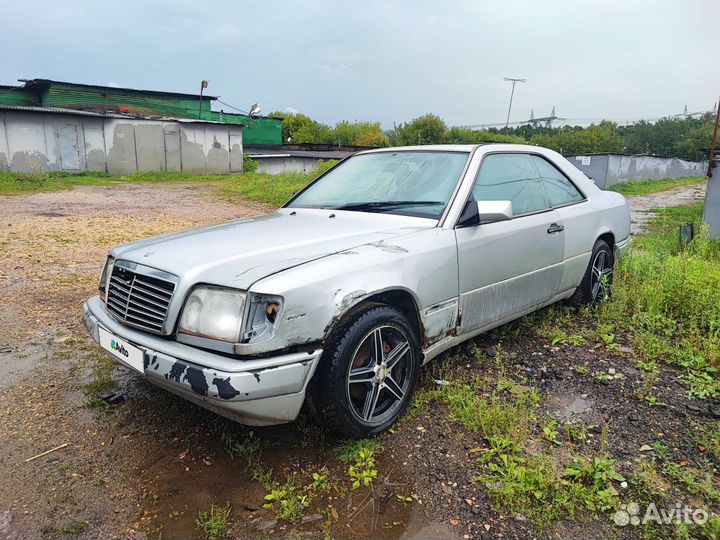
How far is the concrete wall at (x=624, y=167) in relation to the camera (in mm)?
24234

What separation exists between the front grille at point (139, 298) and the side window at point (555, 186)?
9.50 ft

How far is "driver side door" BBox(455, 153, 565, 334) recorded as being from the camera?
306cm

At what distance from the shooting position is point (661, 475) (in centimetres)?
233

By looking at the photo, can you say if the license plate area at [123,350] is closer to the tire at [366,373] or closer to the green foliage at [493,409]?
the tire at [366,373]

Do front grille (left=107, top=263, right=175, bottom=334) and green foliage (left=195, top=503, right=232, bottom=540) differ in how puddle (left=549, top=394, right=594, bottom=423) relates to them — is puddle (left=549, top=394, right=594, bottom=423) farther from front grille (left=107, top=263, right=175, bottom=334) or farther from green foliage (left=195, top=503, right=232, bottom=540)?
front grille (left=107, top=263, right=175, bottom=334)

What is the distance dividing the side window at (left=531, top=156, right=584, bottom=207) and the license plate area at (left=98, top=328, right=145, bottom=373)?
307 centimetres

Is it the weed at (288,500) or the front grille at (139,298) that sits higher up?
the front grille at (139,298)

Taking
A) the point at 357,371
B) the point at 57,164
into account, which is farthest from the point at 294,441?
the point at 57,164

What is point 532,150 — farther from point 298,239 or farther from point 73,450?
point 73,450

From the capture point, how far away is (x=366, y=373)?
2537 mm

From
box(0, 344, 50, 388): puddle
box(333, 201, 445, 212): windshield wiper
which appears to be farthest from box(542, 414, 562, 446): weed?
box(0, 344, 50, 388): puddle

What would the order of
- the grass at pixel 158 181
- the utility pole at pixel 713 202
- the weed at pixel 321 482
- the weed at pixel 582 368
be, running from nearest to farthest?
the weed at pixel 321 482
the weed at pixel 582 368
the utility pole at pixel 713 202
the grass at pixel 158 181

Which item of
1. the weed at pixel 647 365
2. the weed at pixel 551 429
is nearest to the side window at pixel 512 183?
the weed at pixel 647 365

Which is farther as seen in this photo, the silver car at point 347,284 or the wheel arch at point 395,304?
the wheel arch at point 395,304
